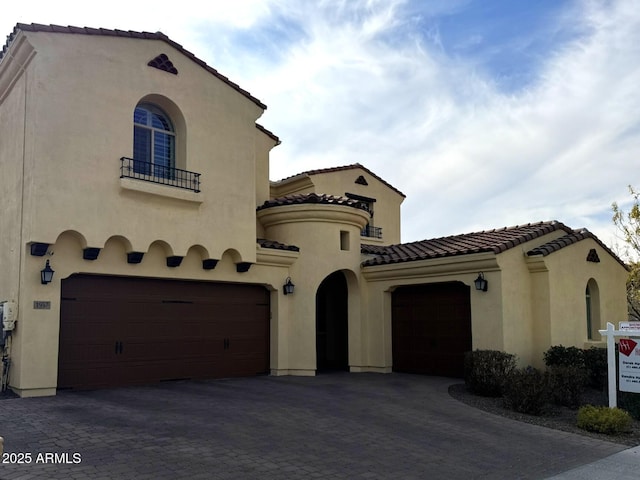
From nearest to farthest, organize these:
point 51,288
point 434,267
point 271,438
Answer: point 271,438, point 51,288, point 434,267

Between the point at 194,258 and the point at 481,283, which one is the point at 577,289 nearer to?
the point at 481,283

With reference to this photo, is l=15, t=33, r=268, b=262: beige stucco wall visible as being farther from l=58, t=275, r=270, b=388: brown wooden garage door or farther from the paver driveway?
the paver driveway

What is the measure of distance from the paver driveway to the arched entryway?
6.40 metres

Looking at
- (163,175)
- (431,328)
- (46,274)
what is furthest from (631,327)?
(46,274)

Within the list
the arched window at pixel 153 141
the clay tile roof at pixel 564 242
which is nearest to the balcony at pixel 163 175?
the arched window at pixel 153 141

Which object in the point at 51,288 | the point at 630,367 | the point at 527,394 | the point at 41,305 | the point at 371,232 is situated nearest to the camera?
the point at 630,367

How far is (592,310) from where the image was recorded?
16.7 m

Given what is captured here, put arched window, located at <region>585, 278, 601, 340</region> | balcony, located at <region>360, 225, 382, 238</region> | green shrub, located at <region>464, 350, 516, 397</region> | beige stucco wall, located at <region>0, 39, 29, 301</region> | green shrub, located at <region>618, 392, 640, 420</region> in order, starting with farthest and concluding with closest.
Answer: balcony, located at <region>360, 225, 382, 238</region>
arched window, located at <region>585, 278, 601, 340</region>
green shrub, located at <region>464, 350, 516, 397</region>
beige stucco wall, located at <region>0, 39, 29, 301</region>
green shrub, located at <region>618, 392, 640, 420</region>

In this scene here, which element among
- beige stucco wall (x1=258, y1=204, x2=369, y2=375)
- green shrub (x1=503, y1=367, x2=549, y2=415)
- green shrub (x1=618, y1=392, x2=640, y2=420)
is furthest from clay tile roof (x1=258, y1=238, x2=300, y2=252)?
green shrub (x1=618, y1=392, x2=640, y2=420)

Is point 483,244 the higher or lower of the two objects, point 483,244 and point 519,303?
the higher

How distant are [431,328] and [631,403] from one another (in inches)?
220

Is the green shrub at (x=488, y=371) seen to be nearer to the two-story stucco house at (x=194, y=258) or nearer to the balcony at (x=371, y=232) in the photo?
the two-story stucco house at (x=194, y=258)

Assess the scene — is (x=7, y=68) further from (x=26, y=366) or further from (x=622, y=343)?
(x=622, y=343)

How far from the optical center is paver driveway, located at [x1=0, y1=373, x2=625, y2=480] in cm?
659
